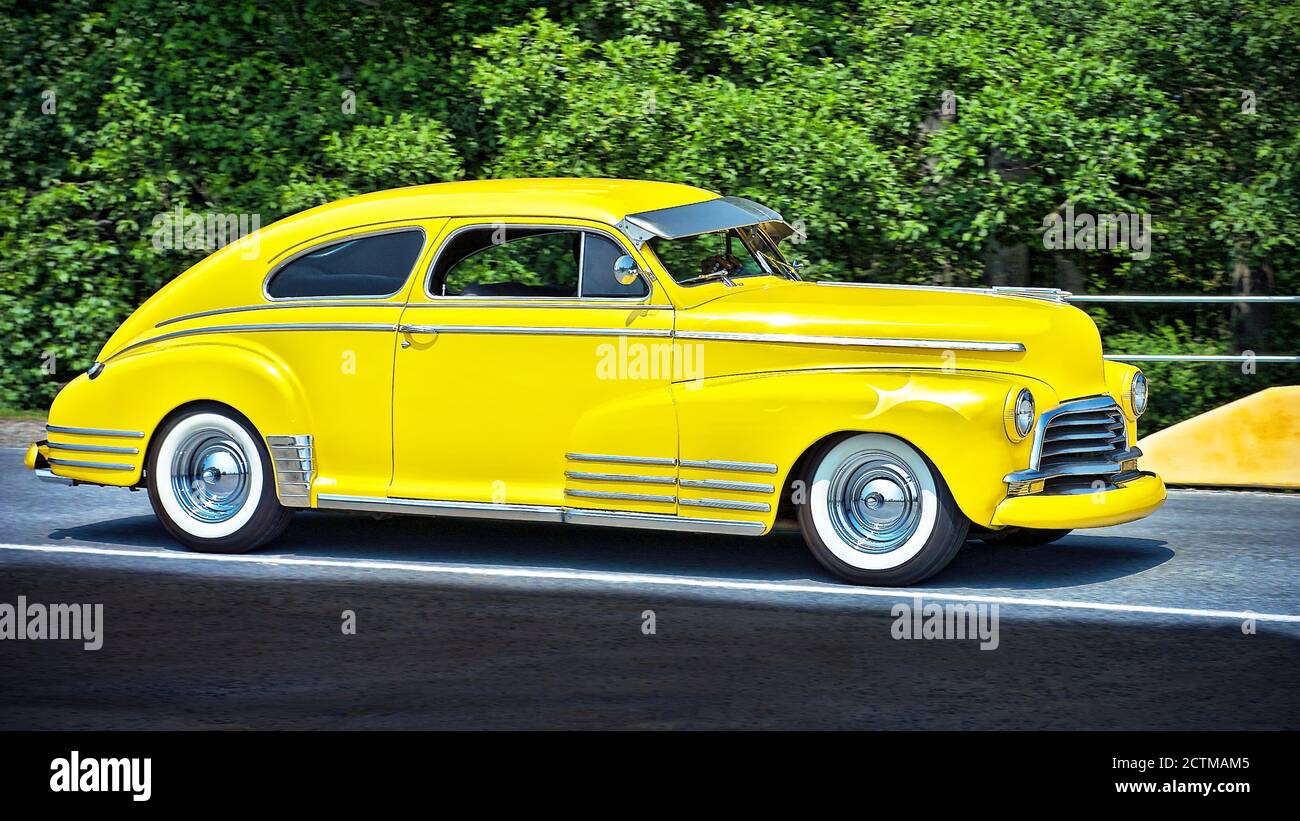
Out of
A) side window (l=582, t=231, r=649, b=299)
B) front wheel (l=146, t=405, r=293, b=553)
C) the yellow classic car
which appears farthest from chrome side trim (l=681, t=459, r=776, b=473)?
front wheel (l=146, t=405, r=293, b=553)

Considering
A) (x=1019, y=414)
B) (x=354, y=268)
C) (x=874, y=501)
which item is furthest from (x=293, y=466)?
(x=1019, y=414)

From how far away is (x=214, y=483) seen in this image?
8.96 metres

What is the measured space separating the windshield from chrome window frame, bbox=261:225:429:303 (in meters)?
1.24

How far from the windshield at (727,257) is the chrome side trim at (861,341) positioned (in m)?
0.53

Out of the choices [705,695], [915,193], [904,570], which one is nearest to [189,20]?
[915,193]

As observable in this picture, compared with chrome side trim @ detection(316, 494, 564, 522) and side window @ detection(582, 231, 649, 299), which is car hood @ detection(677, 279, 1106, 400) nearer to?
side window @ detection(582, 231, 649, 299)

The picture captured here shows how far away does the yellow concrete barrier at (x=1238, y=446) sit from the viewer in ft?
35.8

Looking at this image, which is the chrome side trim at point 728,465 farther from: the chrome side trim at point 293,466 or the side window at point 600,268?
the chrome side trim at point 293,466

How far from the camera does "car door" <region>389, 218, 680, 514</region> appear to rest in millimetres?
8180

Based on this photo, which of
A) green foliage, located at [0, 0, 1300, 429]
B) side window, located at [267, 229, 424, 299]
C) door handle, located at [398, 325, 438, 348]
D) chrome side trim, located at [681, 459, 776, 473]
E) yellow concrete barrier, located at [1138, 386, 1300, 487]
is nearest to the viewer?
chrome side trim, located at [681, 459, 776, 473]

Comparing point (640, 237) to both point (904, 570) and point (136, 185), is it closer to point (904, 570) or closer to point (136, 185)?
point (904, 570)

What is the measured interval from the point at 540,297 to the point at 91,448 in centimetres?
265

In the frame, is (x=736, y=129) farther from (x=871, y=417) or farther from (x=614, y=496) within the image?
(x=871, y=417)

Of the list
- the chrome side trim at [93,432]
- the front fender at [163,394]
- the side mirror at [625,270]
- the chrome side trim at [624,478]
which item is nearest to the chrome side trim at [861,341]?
the side mirror at [625,270]
